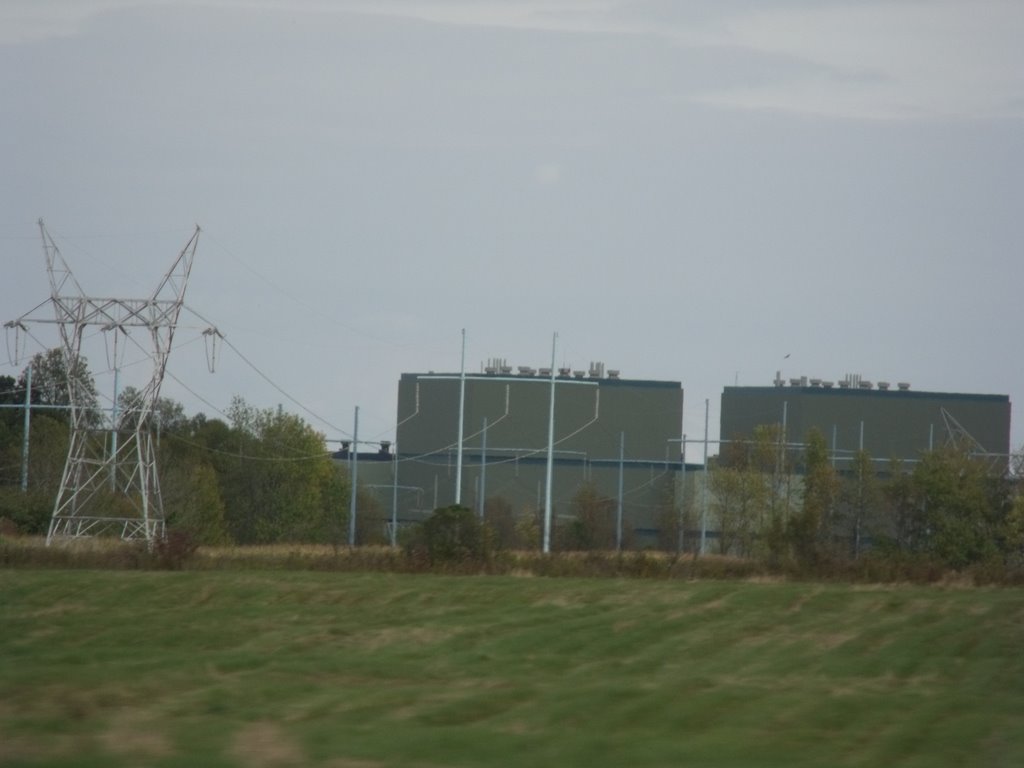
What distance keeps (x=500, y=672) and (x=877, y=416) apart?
90175 mm

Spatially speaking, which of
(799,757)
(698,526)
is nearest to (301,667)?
(799,757)

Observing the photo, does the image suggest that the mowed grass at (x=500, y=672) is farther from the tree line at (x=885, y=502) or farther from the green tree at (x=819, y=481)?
the green tree at (x=819, y=481)

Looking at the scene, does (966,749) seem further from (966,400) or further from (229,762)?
(966,400)

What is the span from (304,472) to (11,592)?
196 ft

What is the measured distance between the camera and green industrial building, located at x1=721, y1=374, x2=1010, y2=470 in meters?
102

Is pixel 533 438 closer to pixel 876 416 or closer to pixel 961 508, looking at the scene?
pixel 876 416

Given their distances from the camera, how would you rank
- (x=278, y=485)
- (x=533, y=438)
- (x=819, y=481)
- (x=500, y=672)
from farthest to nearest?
1. (x=533, y=438)
2. (x=278, y=485)
3. (x=819, y=481)
4. (x=500, y=672)

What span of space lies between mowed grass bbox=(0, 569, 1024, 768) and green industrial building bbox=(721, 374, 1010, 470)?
242ft

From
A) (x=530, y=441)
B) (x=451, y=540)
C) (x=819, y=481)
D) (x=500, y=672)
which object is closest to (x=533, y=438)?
(x=530, y=441)

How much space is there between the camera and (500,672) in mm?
17297

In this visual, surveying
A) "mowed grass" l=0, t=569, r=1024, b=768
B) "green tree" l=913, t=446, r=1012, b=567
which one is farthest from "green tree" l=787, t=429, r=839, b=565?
"mowed grass" l=0, t=569, r=1024, b=768

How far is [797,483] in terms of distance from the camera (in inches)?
3359

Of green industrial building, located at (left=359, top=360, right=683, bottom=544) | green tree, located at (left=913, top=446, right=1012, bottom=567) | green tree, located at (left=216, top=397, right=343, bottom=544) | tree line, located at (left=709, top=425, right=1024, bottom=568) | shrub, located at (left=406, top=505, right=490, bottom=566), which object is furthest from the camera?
green industrial building, located at (left=359, top=360, right=683, bottom=544)

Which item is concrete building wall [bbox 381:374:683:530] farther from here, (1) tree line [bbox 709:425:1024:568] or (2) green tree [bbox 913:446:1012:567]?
(2) green tree [bbox 913:446:1012:567]
